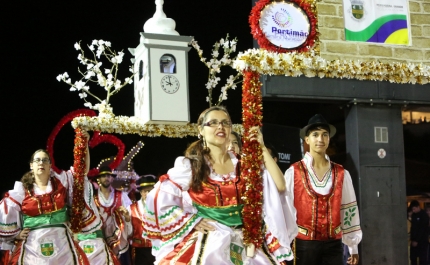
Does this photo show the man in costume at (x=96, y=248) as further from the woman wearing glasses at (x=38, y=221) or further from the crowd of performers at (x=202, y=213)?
the woman wearing glasses at (x=38, y=221)

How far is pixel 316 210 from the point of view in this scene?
6.45m

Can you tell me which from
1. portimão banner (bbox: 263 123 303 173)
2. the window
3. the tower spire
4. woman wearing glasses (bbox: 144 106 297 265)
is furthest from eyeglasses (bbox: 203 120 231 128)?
the tower spire

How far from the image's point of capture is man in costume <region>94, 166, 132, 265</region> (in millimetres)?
9570

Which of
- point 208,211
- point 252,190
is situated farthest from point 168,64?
point 208,211

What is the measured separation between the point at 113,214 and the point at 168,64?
3031 mm

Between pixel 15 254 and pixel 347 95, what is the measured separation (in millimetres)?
4648

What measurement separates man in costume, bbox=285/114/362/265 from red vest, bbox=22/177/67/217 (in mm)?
2818

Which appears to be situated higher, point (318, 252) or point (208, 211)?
point (208, 211)

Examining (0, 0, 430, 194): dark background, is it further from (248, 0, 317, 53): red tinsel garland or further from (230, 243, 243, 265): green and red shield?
(230, 243, 243, 265): green and red shield

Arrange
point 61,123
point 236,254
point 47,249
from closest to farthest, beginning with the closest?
1. point 236,254
2. point 47,249
3. point 61,123

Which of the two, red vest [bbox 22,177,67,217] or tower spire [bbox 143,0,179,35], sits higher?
tower spire [bbox 143,0,179,35]

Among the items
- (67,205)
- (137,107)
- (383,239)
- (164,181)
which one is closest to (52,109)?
(137,107)

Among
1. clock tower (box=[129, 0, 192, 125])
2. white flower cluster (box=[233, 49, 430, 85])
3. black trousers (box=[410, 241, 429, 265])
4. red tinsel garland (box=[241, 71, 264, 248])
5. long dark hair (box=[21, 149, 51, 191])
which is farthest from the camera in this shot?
black trousers (box=[410, 241, 429, 265])

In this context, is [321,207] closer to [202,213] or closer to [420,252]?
[202,213]
